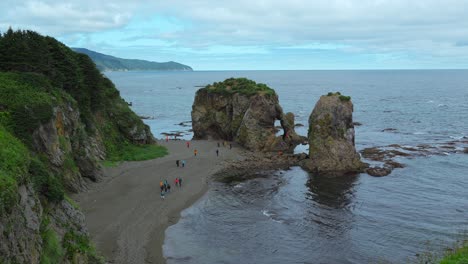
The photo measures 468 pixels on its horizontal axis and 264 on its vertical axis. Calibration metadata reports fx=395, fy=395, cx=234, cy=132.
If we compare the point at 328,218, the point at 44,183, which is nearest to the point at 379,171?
the point at 328,218

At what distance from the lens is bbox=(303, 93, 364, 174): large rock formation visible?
191 ft

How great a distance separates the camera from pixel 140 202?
1676 inches

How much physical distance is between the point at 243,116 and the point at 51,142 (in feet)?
136

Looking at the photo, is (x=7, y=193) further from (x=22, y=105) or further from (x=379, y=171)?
(x=379, y=171)

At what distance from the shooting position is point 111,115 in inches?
2601

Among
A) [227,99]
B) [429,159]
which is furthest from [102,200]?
[429,159]

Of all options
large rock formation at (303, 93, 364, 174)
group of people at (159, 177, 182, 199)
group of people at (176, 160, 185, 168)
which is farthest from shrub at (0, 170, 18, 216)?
large rock formation at (303, 93, 364, 174)

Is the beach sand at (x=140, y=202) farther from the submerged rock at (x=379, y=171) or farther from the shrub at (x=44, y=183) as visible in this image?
the submerged rock at (x=379, y=171)

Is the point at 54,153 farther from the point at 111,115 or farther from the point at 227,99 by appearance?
the point at 227,99

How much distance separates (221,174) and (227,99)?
26529 mm

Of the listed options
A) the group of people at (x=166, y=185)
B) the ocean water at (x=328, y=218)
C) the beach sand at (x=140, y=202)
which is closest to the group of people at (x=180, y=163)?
the beach sand at (x=140, y=202)

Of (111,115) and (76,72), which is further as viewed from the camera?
(111,115)

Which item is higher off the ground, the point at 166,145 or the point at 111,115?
the point at 111,115

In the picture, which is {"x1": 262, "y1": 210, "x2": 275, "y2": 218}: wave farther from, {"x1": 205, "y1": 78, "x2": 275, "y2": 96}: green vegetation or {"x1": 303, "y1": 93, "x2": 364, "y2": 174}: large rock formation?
{"x1": 205, "y1": 78, "x2": 275, "y2": 96}: green vegetation
